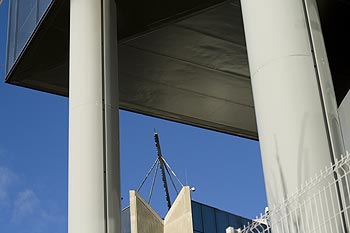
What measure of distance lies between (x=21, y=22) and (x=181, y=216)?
12219 mm

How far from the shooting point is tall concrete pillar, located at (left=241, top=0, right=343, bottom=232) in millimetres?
9766

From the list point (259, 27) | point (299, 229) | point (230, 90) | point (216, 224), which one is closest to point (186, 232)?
point (230, 90)

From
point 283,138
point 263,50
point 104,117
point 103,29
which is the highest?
point 103,29

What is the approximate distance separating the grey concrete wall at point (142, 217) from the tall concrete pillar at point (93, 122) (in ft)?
38.9

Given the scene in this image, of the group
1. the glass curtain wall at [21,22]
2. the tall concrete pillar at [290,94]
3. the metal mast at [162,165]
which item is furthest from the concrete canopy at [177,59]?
the metal mast at [162,165]

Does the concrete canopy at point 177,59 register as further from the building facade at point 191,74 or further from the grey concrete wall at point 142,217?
the grey concrete wall at point 142,217

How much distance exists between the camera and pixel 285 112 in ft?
33.1

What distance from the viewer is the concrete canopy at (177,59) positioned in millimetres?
19094

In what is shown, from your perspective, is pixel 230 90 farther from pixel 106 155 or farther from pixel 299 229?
pixel 299 229

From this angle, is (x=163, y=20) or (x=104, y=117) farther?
(x=163, y=20)

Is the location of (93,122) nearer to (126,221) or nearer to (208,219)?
(126,221)

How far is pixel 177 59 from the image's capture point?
70.9 ft

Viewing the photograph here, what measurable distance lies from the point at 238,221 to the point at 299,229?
104 ft

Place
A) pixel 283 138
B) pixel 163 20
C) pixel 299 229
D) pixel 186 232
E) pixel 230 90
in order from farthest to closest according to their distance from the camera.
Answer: pixel 186 232 < pixel 230 90 < pixel 163 20 < pixel 283 138 < pixel 299 229
